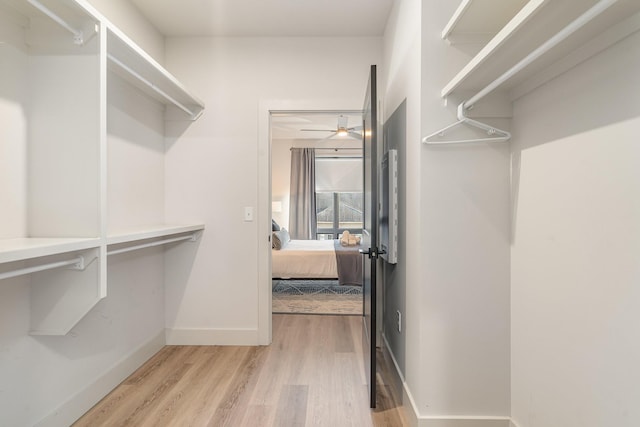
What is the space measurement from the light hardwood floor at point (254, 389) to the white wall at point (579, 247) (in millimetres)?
835

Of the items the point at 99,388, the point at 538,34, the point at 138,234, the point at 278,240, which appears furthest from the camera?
the point at 278,240

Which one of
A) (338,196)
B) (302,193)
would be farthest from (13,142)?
(338,196)

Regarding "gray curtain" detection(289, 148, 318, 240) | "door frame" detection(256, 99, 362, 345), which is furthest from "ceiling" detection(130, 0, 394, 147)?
"gray curtain" detection(289, 148, 318, 240)

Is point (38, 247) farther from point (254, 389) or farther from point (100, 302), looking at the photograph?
point (254, 389)

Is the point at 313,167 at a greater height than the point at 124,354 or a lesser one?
greater

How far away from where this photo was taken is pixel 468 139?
1543mm

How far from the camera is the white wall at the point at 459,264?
1.54 m

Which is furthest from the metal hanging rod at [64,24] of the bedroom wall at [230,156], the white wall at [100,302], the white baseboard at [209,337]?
the white baseboard at [209,337]

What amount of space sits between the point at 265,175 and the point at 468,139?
1.64 meters

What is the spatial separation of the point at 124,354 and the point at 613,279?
103 inches

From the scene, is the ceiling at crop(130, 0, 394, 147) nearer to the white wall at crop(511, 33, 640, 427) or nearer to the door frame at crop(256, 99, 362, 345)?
the door frame at crop(256, 99, 362, 345)

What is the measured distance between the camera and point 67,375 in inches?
66.2

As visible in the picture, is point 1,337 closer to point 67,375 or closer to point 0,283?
point 0,283

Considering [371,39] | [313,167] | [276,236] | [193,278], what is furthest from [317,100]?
[313,167]
